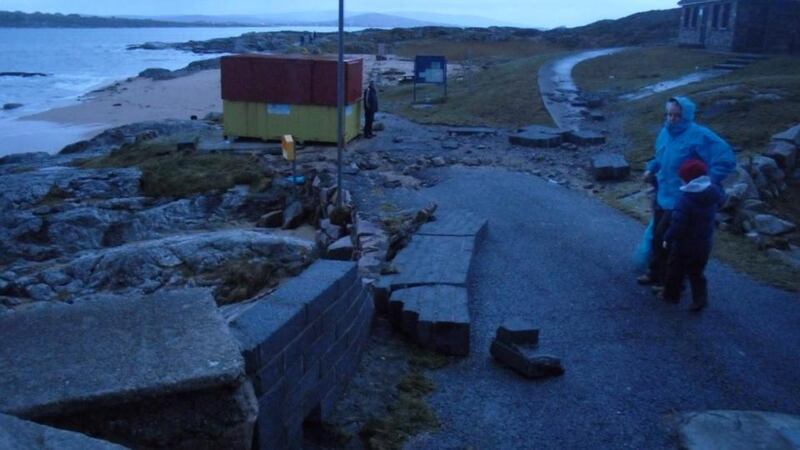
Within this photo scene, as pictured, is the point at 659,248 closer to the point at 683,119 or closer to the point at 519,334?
the point at 683,119

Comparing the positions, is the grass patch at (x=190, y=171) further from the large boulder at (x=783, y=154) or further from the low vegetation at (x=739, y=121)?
the large boulder at (x=783, y=154)

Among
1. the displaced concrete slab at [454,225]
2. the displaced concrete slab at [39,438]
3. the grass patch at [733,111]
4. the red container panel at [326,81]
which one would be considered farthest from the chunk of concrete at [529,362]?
the red container panel at [326,81]

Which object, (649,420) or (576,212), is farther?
(576,212)

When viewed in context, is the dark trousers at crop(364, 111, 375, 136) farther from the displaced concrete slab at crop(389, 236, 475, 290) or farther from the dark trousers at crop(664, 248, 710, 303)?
the dark trousers at crop(664, 248, 710, 303)

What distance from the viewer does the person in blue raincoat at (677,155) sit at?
6922 mm

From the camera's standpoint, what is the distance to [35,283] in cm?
1135

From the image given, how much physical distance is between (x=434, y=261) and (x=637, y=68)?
26444 millimetres

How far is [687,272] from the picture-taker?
7.28 meters

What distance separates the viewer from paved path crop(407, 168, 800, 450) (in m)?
5.29

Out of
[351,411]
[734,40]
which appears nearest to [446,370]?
[351,411]

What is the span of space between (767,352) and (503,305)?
2.33 metres

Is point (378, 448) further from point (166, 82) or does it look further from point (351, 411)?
point (166, 82)

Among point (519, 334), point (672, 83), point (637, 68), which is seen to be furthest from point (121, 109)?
point (519, 334)

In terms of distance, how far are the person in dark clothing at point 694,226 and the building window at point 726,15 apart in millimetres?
30375
